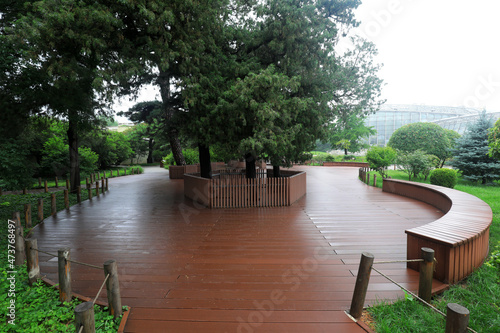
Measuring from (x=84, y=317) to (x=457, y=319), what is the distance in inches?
125

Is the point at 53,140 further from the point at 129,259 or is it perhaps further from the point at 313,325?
the point at 313,325

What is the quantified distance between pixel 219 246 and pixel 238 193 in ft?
13.7

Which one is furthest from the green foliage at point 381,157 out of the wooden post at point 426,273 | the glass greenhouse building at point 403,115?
the glass greenhouse building at point 403,115

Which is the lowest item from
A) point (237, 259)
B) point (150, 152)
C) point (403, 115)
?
point (237, 259)

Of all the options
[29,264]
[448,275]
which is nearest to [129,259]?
[29,264]

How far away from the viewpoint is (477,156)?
1466cm

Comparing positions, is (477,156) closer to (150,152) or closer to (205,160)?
(205,160)

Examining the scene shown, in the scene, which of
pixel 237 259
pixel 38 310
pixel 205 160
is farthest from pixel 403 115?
pixel 38 310

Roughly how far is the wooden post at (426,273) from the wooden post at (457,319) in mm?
1216

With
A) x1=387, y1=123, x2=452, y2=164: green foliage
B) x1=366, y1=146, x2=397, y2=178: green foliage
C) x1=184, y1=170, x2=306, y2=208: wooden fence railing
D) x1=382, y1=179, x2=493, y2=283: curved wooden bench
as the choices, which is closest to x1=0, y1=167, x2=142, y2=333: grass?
x1=382, y1=179, x2=493, y2=283: curved wooden bench

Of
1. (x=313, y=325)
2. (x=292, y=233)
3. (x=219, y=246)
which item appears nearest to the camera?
(x=313, y=325)

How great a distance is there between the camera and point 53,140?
19812 millimetres

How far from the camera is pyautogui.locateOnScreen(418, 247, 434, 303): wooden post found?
3.28 metres

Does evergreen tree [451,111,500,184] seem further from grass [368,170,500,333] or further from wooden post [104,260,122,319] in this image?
wooden post [104,260,122,319]
